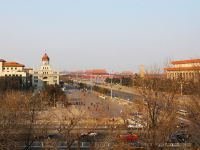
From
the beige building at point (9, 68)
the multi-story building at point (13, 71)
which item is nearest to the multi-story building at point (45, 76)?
the multi-story building at point (13, 71)

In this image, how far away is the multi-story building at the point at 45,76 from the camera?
39.6 m

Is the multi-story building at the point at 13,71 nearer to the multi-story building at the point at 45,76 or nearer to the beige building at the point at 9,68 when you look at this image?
the beige building at the point at 9,68

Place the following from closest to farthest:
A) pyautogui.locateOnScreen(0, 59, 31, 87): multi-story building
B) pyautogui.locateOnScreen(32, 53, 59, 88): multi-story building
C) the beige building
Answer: pyautogui.locateOnScreen(0, 59, 31, 87): multi-story building < the beige building < pyautogui.locateOnScreen(32, 53, 59, 88): multi-story building

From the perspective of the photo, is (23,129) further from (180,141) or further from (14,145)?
(180,141)

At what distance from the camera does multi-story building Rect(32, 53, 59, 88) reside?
1558 inches

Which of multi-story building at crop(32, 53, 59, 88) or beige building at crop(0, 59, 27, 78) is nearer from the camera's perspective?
beige building at crop(0, 59, 27, 78)

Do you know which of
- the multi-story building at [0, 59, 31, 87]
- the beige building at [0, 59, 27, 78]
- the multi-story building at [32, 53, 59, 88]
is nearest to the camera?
the multi-story building at [0, 59, 31, 87]

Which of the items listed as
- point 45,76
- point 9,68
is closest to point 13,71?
point 9,68

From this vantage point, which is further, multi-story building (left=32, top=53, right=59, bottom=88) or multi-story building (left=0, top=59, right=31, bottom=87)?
multi-story building (left=32, top=53, right=59, bottom=88)

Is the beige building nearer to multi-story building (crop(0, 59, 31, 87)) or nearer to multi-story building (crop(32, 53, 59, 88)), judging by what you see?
multi-story building (crop(0, 59, 31, 87))

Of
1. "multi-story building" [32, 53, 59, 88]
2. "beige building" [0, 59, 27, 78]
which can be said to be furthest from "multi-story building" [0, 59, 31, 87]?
"multi-story building" [32, 53, 59, 88]

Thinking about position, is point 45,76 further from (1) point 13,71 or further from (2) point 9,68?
(2) point 9,68

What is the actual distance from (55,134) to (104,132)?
1.86 m

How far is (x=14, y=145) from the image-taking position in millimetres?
8625
